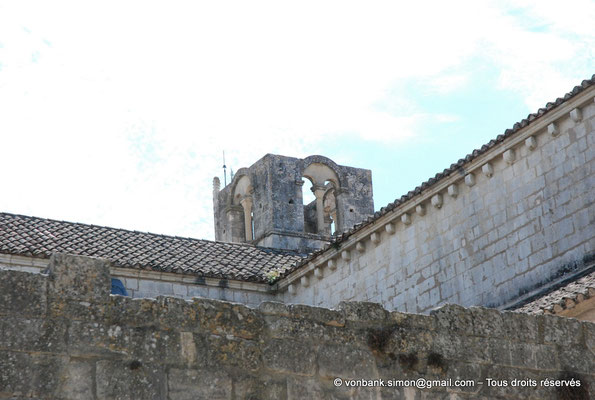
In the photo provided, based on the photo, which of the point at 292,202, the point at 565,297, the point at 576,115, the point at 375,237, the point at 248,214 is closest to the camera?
the point at 565,297

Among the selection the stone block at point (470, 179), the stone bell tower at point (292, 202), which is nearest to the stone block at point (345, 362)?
the stone block at point (470, 179)

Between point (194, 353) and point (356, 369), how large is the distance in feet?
3.39

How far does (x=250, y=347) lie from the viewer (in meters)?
5.92

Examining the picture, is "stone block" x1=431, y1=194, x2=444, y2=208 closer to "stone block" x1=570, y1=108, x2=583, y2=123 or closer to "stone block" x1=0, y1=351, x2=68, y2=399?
"stone block" x1=570, y1=108, x2=583, y2=123

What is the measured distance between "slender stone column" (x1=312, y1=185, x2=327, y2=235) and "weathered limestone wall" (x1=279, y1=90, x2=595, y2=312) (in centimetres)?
669

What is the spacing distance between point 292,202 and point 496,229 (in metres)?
8.99

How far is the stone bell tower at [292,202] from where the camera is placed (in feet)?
75.6

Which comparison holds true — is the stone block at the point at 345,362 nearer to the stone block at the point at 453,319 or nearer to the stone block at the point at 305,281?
the stone block at the point at 453,319

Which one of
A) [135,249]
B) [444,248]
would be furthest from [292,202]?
[444,248]

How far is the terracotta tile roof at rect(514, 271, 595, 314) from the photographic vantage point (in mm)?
11521

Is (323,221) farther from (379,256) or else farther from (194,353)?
(194,353)

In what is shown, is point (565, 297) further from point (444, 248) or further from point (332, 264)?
point (332, 264)

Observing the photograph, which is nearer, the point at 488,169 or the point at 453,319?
the point at 453,319

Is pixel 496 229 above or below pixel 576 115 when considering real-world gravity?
below
